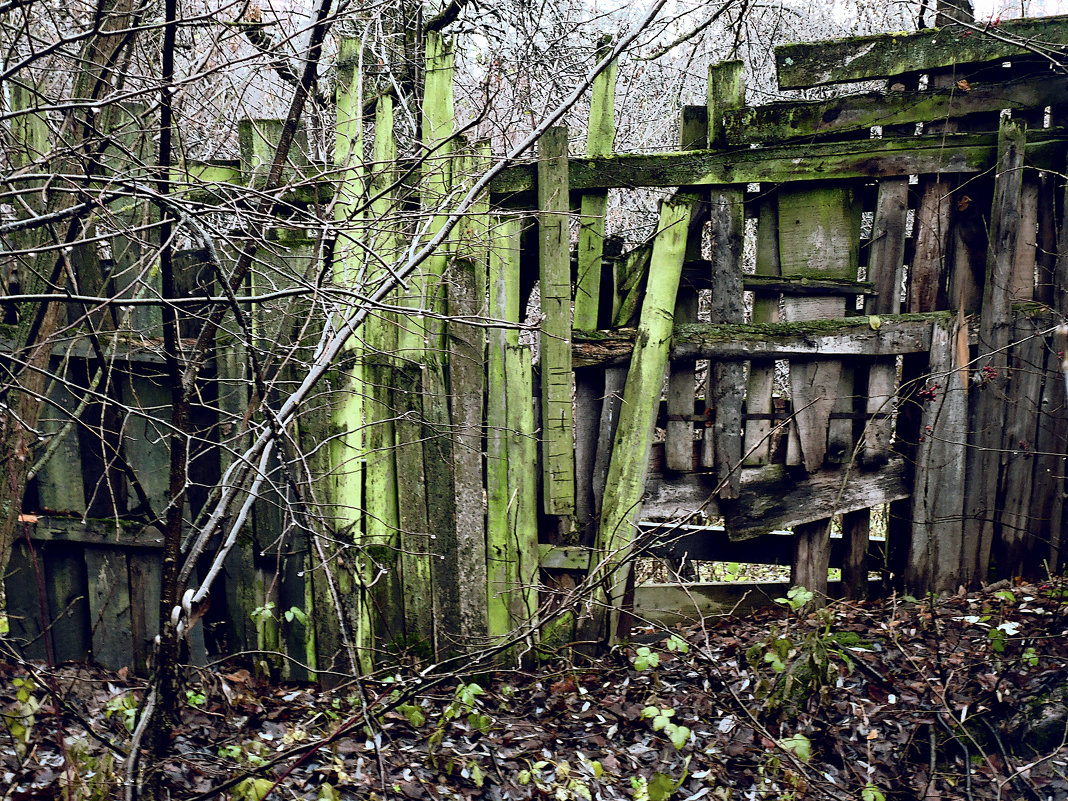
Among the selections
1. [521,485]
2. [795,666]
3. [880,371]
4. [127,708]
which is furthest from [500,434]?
[880,371]

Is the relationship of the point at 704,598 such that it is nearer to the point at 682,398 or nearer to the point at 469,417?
the point at 682,398

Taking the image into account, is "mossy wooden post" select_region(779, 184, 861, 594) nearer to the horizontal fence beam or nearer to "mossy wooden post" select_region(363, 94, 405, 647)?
the horizontal fence beam

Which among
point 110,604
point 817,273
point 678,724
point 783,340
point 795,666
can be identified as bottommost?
point 678,724

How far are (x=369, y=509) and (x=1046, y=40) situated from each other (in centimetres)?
416

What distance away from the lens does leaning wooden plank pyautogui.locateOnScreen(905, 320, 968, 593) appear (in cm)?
404

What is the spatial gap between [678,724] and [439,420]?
1815 millimetres

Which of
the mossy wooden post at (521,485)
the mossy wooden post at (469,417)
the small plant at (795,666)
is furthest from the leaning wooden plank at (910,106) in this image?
the small plant at (795,666)

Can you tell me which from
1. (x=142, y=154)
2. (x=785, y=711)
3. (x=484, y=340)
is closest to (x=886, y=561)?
(x=785, y=711)

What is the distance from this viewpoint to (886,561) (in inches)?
168

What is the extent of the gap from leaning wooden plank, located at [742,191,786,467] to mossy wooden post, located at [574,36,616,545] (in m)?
0.80

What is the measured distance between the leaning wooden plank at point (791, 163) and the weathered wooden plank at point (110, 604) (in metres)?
2.79

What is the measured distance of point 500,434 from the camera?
3.76 meters

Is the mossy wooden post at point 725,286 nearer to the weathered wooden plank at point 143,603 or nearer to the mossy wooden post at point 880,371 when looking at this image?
the mossy wooden post at point 880,371

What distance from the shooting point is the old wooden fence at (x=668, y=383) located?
3.72m
